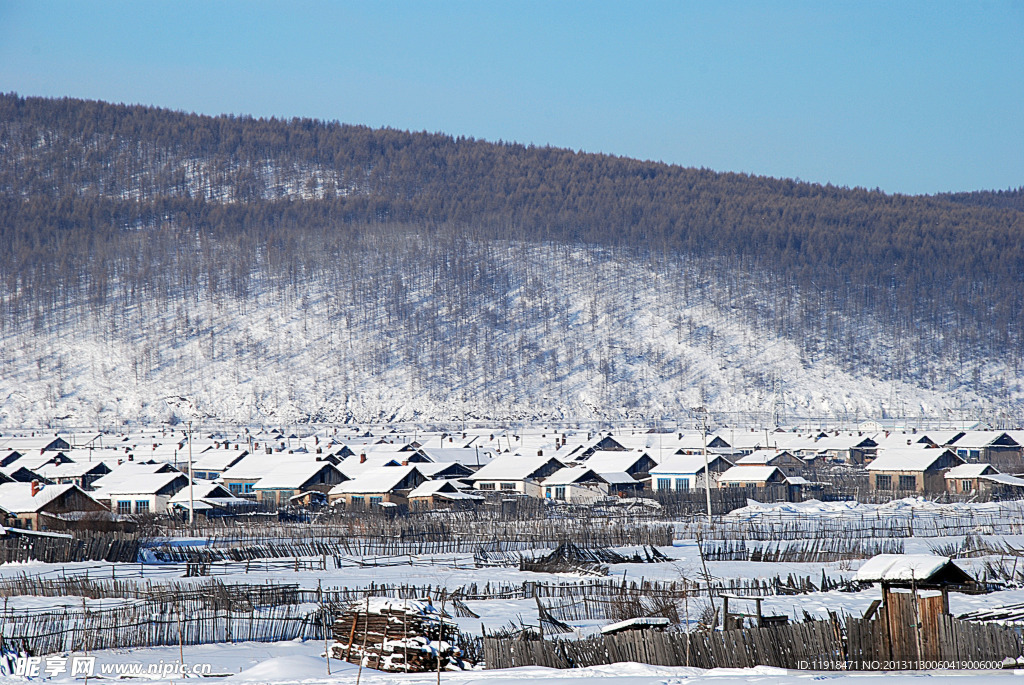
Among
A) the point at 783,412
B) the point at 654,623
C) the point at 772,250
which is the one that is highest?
the point at 772,250

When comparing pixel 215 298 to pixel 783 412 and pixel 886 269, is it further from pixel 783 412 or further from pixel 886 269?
pixel 886 269

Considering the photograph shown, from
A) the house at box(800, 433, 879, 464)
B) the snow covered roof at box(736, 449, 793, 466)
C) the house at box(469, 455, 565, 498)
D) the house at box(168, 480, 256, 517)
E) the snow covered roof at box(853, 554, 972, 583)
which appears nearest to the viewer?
the snow covered roof at box(853, 554, 972, 583)

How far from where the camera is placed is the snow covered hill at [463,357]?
5182 inches

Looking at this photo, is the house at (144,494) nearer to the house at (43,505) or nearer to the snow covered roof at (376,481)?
the snow covered roof at (376,481)

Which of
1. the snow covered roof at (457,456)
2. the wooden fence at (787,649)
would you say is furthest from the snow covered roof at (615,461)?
the wooden fence at (787,649)

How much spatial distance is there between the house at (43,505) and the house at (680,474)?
29005 millimetres

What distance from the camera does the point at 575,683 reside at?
1430 cm

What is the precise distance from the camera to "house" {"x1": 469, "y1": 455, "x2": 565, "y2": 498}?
60.8 meters

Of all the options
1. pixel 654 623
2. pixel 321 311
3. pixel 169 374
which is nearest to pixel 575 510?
pixel 654 623

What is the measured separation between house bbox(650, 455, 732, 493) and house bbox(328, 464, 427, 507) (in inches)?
517

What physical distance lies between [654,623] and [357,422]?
112 meters

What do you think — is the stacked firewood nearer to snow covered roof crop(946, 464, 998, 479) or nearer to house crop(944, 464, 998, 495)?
house crop(944, 464, 998, 495)

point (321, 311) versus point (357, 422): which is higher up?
point (321, 311)

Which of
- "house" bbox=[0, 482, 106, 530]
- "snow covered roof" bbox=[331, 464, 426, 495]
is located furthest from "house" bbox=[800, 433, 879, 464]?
"house" bbox=[0, 482, 106, 530]
